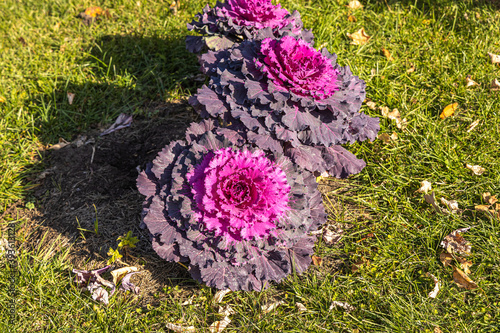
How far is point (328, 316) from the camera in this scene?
2518 mm

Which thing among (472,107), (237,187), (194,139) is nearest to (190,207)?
(237,187)

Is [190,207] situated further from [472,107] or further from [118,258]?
[472,107]

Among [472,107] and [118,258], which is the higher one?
[472,107]

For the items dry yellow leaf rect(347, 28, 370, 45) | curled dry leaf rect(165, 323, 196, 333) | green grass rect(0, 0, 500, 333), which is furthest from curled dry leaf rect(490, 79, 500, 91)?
curled dry leaf rect(165, 323, 196, 333)

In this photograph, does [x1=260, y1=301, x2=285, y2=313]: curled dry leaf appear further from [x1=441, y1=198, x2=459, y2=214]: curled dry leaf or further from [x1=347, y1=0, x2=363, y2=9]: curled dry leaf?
[x1=347, y1=0, x2=363, y2=9]: curled dry leaf

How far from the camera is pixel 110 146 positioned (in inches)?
139

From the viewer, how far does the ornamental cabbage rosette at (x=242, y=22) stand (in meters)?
3.03

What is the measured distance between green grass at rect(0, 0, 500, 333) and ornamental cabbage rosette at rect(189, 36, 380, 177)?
88 cm

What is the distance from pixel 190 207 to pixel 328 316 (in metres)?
1.17

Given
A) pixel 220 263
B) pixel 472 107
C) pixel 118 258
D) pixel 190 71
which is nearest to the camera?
pixel 220 263

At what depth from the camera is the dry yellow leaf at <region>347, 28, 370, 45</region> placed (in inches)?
166

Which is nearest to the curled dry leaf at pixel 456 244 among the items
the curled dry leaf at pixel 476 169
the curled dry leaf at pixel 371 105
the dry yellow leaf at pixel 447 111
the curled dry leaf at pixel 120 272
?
the curled dry leaf at pixel 476 169

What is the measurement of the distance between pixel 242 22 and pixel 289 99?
102 centimetres

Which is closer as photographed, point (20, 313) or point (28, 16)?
point (20, 313)
